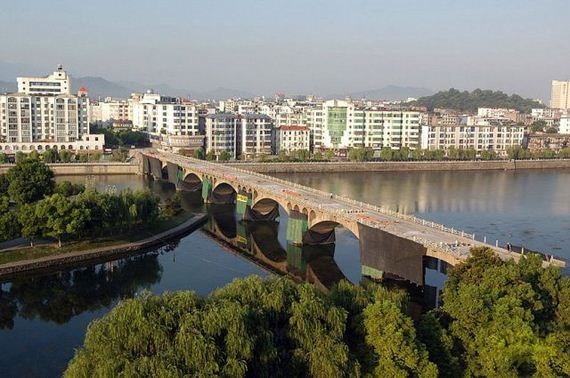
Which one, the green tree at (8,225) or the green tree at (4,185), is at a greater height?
the green tree at (4,185)

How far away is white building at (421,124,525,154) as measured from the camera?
67562 millimetres

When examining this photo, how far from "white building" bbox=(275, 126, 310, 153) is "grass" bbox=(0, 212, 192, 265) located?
36458mm

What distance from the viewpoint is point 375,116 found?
6619 cm

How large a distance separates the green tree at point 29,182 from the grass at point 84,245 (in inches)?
214

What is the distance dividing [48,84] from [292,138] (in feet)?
85.6

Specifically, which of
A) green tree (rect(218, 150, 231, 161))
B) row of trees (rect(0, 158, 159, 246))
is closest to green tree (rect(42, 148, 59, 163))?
green tree (rect(218, 150, 231, 161))

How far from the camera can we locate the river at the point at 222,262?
58.6 ft

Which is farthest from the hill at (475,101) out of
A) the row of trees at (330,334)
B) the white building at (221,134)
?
the row of trees at (330,334)

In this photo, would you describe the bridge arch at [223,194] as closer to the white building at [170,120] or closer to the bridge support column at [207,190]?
the bridge support column at [207,190]

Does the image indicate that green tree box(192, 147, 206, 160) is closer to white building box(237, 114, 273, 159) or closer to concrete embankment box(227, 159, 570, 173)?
concrete embankment box(227, 159, 570, 173)

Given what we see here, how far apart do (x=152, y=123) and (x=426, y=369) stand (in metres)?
63.4

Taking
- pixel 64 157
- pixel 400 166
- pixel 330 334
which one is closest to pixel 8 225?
pixel 330 334

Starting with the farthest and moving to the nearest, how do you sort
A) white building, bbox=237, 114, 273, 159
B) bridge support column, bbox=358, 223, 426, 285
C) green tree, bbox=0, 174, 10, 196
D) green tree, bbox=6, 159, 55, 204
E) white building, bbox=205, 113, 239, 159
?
white building, bbox=237, 114, 273, 159
white building, bbox=205, 113, 239, 159
green tree, bbox=0, 174, 10, 196
green tree, bbox=6, 159, 55, 204
bridge support column, bbox=358, 223, 426, 285

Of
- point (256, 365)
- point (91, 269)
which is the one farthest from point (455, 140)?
point (256, 365)
